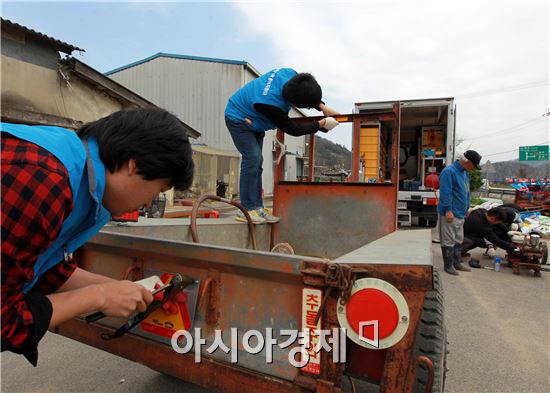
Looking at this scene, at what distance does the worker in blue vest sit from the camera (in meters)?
2.88

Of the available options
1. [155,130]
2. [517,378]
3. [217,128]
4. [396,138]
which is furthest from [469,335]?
[217,128]

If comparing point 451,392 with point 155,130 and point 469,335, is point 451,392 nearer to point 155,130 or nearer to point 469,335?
point 469,335

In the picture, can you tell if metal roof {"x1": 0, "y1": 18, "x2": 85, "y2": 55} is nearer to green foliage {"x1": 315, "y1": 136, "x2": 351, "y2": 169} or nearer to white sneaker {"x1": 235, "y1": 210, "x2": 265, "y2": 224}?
white sneaker {"x1": 235, "y1": 210, "x2": 265, "y2": 224}

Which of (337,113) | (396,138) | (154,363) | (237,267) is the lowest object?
(154,363)

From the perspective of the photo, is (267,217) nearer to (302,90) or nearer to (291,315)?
(302,90)

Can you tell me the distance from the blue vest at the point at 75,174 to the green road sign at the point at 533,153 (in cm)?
4274

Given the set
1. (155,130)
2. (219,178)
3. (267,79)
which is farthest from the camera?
(219,178)

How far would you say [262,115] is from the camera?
3152mm

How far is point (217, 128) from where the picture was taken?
21859 mm

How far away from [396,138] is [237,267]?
227cm

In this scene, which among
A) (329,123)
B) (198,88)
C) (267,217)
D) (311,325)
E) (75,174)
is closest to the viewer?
(75,174)

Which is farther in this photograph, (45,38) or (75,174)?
(45,38)

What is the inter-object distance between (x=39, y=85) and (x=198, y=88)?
1235 centimetres

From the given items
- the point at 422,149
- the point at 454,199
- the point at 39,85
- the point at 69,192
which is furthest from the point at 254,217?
the point at 39,85
